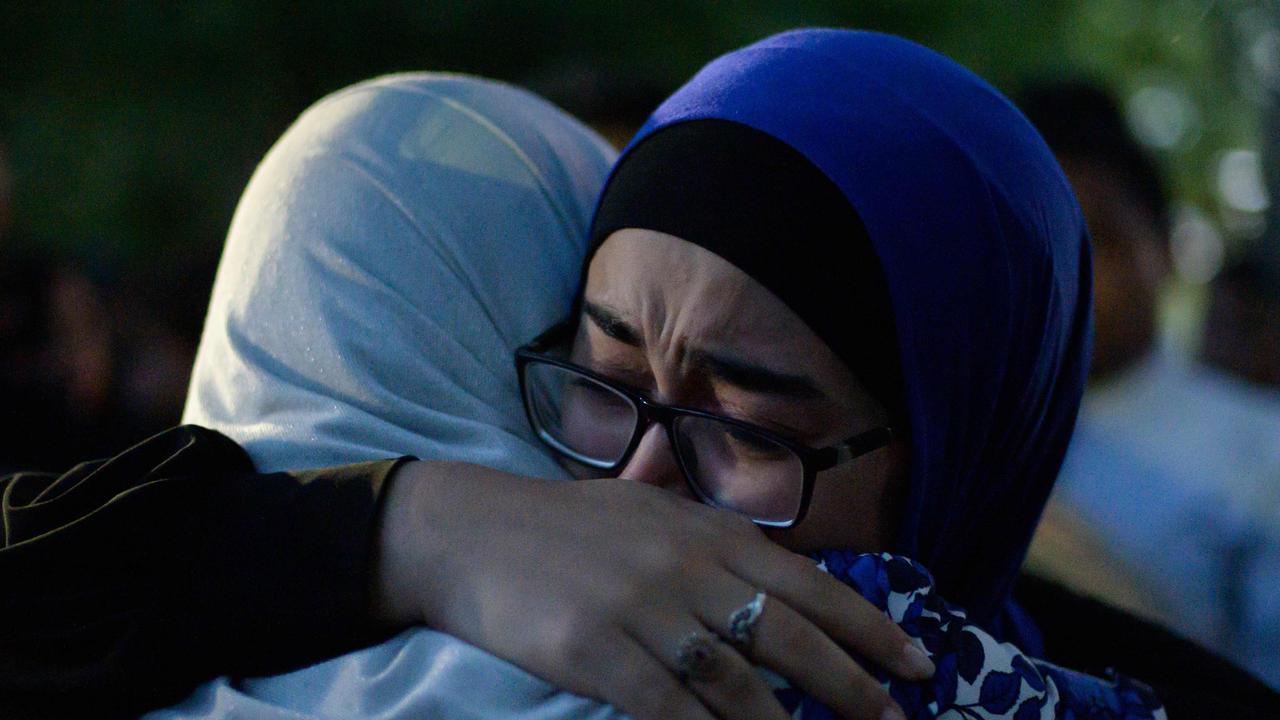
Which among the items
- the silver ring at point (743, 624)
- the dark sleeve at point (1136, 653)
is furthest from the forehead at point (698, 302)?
the dark sleeve at point (1136, 653)

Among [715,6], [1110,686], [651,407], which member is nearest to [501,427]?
[651,407]

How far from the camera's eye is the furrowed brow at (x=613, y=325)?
1508mm

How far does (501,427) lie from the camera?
5.16 feet

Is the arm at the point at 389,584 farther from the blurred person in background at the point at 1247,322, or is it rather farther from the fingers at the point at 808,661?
the blurred person in background at the point at 1247,322

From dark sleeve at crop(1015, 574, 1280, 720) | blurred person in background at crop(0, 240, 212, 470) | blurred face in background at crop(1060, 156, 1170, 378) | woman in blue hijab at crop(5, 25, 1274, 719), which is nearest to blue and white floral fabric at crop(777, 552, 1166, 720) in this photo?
woman in blue hijab at crop(5, 25, 1274, 719)

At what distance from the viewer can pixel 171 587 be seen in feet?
4.20

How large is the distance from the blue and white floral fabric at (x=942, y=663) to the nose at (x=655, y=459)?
0.83 feet

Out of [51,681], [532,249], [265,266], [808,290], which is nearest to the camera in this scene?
[51,681]

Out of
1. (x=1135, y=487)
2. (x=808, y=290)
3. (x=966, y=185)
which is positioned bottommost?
(x=1135, y=487)

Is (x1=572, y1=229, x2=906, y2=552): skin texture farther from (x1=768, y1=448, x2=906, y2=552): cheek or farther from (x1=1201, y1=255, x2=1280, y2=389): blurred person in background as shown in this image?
(x1=1201, y1=255, x2=1280, y2=389): blurred person in background

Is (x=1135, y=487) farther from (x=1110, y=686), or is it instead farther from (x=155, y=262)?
(x=155, y=262)

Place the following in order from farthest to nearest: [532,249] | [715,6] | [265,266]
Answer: [715,6]
[532,249]
[265,266]

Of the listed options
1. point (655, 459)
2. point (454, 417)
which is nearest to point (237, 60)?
point (454, 417)

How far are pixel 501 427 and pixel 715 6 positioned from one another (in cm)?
436
